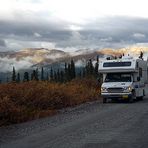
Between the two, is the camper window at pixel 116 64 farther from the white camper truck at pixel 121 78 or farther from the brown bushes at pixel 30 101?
the brown bushes at pixel 30 101

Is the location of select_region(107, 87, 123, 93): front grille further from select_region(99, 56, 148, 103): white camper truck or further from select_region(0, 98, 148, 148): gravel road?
select_region(0, 98, 148, 148): gravel road

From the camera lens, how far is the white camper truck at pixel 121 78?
3144 centimetres

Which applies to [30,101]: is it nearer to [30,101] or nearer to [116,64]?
[30,101]

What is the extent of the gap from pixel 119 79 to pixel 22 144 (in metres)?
20.3

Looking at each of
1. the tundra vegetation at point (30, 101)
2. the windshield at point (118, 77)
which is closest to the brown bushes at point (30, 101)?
the tundra vegetation at point (30, 101)

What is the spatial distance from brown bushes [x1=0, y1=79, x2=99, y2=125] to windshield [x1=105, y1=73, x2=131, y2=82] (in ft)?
8.67

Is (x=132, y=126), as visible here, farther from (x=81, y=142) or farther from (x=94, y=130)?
(x=81, y=142)

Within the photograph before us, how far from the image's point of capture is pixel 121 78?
107 ft

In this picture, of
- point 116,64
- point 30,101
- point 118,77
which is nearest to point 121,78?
point 118,77

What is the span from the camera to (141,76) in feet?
113

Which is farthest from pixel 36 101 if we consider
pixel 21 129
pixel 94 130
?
pixel 94 130

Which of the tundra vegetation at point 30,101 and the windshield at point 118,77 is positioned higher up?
the windshield at point 118,77

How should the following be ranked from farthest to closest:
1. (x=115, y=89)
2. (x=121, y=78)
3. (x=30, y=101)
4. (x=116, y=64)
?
(x=121, y=78), (x=116, y=64), (x=115, y=89), (x=30, y=101)

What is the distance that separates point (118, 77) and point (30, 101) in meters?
9.81
